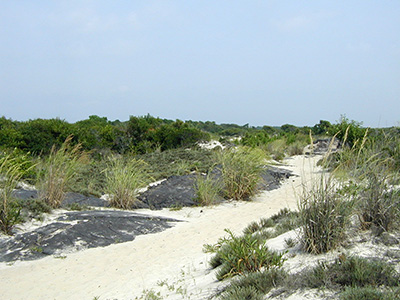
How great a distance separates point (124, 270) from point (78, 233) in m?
1.96

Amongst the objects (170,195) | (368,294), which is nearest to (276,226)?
(368,294)

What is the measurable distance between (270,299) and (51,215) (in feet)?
21.3

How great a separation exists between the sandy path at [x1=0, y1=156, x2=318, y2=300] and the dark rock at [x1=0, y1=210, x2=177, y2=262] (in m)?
0.26

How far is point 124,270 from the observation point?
649 cm

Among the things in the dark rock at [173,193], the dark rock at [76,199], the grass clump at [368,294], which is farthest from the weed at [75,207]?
the grass clump at [368,294]

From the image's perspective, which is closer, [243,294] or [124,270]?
[243,294]

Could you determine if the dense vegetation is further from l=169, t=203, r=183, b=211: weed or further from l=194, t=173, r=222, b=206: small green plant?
l=169, t=203, r=183, b=211: weed

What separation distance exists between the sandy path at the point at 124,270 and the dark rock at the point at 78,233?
10.4 inches

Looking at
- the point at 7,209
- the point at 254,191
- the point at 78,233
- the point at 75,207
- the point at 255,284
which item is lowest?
the point at 78,233

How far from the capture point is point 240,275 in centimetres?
455

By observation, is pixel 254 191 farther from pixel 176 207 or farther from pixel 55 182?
pixel 55 182

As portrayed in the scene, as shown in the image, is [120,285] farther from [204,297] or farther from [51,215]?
[51,215]

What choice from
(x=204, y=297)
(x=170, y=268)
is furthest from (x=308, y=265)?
(x=170, y=268)

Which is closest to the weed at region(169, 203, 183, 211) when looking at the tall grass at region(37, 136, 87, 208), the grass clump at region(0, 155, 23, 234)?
the tall grass at region(37, 136, 87, 208)
